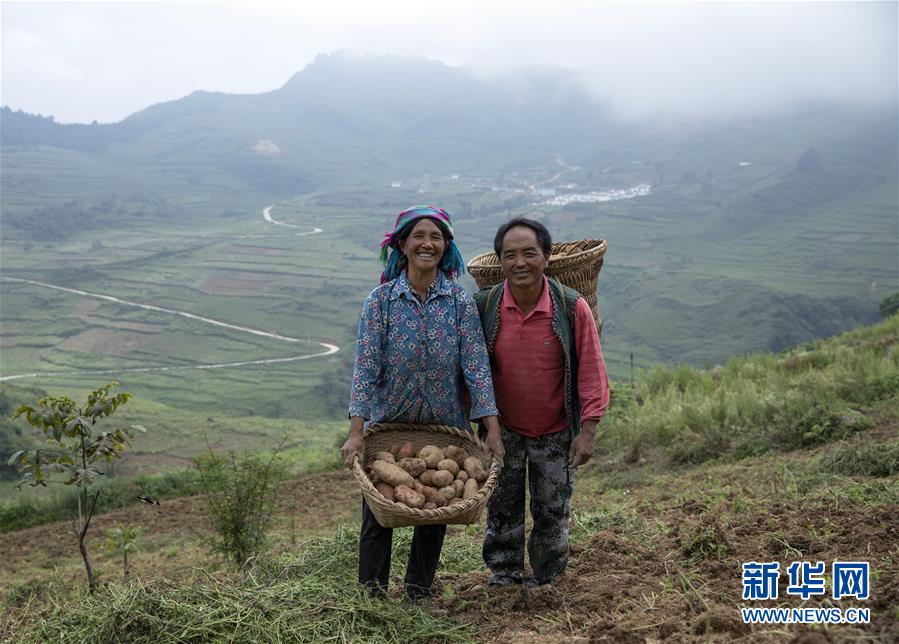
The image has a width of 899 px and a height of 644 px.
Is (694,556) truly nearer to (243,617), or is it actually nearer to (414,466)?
(414,466)

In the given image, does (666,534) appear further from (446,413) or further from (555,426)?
(446,413)

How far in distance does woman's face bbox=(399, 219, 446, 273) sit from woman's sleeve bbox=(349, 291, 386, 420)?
218 millimetres

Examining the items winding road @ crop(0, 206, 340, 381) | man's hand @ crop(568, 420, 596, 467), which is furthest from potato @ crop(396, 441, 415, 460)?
winding road @ crop(0, 206, 340, 381)

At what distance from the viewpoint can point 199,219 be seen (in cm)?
8156

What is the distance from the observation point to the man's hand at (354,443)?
9.80 ft

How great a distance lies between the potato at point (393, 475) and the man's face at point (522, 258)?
2.89 ft

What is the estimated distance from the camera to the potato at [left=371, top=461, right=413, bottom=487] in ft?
9.79

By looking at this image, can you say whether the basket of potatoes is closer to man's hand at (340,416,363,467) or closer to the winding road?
man's hand at (340,416,363,467)

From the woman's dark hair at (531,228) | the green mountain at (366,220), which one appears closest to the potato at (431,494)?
the woman's dark hair at (531,228)

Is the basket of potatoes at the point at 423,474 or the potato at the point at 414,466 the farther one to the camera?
the potato at the point at 414,466

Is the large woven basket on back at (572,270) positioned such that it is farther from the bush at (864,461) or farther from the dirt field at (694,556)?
the bush at (864,461)

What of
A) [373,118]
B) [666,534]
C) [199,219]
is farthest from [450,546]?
[373,118]

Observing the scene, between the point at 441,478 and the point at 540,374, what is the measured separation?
0.59 m

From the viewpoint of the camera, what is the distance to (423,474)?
303cm
